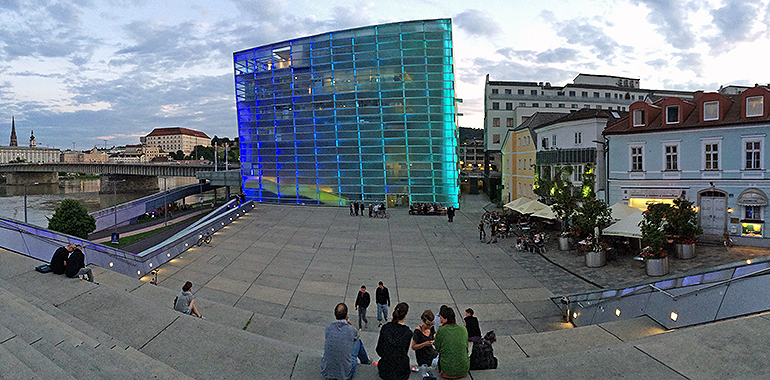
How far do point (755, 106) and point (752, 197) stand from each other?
4703 millimetres

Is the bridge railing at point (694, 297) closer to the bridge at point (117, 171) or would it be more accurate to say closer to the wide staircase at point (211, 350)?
the wide staircase at point (211, 350)

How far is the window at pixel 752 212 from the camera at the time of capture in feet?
66.4

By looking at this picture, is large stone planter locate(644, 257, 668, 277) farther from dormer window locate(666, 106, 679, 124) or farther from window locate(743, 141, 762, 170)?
dormer window locate(666, 106, 679, 124)

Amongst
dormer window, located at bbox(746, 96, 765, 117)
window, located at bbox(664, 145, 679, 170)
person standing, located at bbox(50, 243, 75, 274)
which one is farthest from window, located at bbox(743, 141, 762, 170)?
person standing, located at bbox(50, 243, 75, 274)

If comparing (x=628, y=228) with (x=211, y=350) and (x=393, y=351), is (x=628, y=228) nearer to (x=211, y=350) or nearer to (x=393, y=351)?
(x=393, y=351)

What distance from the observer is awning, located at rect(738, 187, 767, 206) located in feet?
65.3

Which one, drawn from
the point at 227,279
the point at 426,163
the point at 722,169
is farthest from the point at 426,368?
the point at 426,163

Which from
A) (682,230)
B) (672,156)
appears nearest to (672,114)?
(672,156)

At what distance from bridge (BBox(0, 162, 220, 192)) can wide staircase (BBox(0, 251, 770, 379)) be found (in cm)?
6791

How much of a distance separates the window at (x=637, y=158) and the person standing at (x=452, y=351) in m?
24.1

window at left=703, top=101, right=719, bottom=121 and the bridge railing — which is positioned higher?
window at left=703, top=101, right=719, bottom=121

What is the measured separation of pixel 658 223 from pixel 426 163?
28325 mm

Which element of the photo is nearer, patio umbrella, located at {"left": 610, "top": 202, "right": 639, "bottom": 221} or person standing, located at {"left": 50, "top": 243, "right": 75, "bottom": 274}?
person standing, located at {"left": 50, "top": 243, "right": 75, "bottom": 274}

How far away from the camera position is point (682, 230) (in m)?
17.5
